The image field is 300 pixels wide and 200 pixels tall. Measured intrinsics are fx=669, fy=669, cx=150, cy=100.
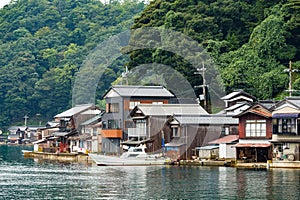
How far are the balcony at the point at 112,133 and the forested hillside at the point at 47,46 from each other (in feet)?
163

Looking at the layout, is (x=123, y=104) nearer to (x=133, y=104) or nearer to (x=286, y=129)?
(x=133, y=104)

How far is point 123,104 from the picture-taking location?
205 feet

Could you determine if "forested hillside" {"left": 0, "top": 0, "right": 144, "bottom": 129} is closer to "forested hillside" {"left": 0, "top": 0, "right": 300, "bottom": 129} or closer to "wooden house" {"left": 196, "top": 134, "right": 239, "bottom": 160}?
"forested hillside" {"left": 0, "top": 0, "right": 300, "bottom": 129}

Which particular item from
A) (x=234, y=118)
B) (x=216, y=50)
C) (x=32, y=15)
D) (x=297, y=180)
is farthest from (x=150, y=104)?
(x=32, y=15)

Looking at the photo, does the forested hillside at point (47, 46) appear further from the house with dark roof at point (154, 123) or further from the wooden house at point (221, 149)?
the wooden house at point (221, 149)

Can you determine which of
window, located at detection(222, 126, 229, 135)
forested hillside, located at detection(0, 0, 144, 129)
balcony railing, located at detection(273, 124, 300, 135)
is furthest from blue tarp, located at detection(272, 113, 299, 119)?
forested hillside, located at detection(0, 0, 144, 129)

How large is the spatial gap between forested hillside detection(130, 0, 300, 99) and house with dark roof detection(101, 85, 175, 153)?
7467mm

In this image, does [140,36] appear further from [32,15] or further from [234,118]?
[32,15]

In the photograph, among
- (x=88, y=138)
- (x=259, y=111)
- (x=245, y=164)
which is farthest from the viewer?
(x=88, y=138)

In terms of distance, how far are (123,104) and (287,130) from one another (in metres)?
20.2

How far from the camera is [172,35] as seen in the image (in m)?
72.3

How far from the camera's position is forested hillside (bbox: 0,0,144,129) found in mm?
125312

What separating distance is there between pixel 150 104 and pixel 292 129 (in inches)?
661

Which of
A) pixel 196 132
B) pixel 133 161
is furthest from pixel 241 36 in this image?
pixel 133 161
